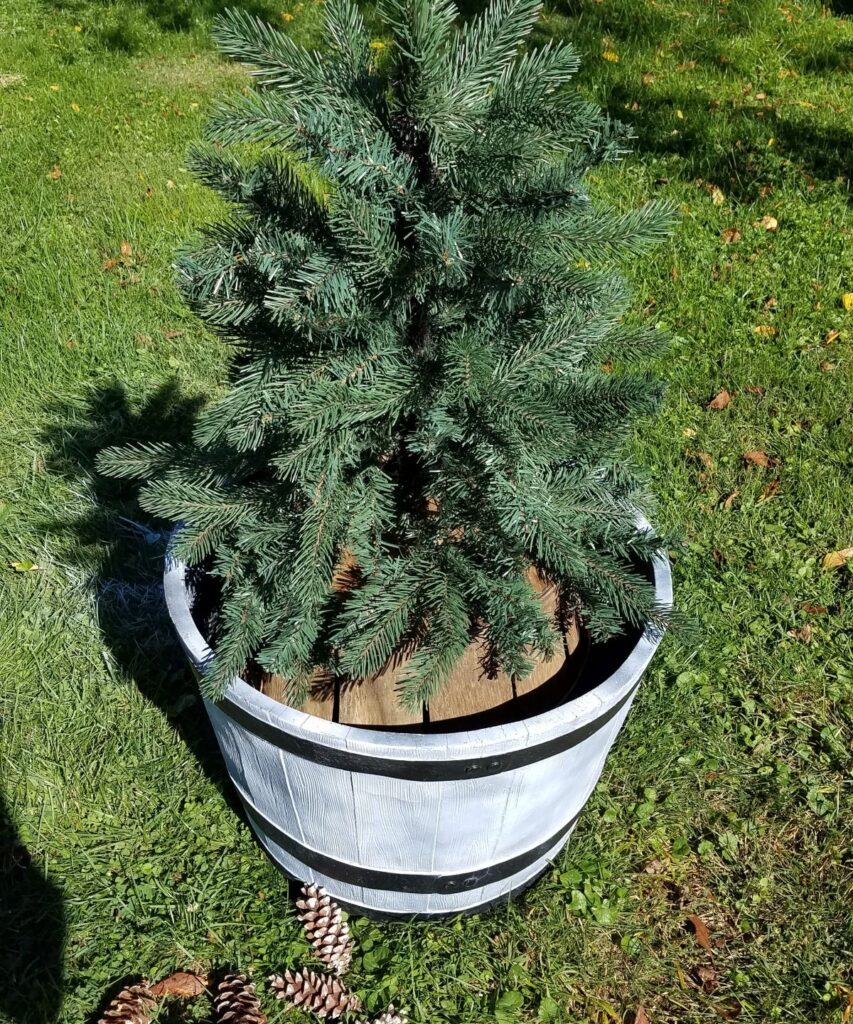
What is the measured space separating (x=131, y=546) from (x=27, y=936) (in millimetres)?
1588

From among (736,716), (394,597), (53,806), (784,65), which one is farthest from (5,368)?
(784,65)

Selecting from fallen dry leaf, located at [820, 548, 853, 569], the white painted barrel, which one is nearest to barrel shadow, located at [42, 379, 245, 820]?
the white painted barrel

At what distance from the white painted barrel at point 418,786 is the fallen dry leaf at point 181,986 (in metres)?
0.39

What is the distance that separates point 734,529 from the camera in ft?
12.3

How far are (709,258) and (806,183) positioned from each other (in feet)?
4.46

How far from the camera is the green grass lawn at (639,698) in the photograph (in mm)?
2479

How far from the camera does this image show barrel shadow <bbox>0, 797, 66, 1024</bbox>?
2367 mm

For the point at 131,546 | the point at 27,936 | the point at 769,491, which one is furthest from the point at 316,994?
the point at 769,491

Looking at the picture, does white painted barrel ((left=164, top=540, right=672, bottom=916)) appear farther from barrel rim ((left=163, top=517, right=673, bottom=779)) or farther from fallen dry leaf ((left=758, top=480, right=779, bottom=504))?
fallen dry leaf ((left=758, top=480, right=779, bottom=504))

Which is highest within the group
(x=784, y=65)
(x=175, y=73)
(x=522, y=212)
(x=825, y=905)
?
(x=522, y=212)

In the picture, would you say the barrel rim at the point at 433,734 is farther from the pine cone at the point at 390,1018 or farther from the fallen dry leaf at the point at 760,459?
the fallen dry leaf at the point at 760,459

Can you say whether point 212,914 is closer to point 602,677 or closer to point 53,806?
point 53,806

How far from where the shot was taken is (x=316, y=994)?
2.35 meters

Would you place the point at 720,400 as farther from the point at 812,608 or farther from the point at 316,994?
the point at 316,994
